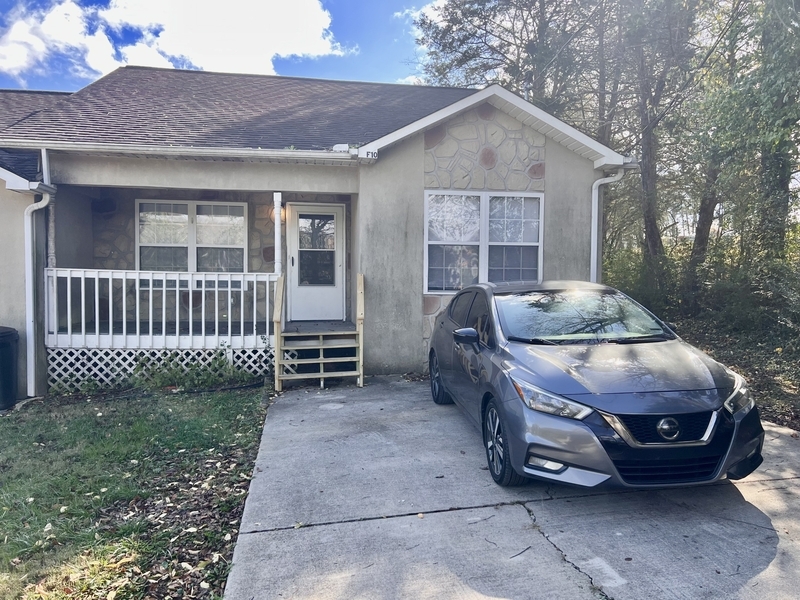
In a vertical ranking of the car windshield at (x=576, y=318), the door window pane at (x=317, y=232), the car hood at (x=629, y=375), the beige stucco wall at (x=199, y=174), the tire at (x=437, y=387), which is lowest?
the tire at (x=437, y=387)

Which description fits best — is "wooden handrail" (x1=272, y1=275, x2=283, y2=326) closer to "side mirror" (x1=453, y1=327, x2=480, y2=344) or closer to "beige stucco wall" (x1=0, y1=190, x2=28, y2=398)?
"side mirror" (x1=453, y1=327, x2=480, y2=344)

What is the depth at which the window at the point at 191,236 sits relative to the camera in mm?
9469

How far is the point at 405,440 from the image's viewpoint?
201 inches

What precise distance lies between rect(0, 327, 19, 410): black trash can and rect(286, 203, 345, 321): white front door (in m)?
4.05

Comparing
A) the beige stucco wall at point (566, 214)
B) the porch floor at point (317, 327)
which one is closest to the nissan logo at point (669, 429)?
the porch floor at point (317, 327)

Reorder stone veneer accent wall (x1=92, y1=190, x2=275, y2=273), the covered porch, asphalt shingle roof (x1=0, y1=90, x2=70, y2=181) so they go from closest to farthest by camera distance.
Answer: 1. asphalt shingle roof (x1=0, y1=90, x2=70, y2=181)
2. the covered porch
3. stone veneer accent wall (x1=92, y1=190, x2=275, y2=273)

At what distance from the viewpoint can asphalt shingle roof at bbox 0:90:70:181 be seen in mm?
7367

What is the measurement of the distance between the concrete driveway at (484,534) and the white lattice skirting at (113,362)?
3284 mm

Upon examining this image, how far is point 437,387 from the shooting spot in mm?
6340

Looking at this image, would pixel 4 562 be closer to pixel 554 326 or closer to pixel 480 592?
pixel 480 592

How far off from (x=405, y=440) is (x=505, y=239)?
4.26 m

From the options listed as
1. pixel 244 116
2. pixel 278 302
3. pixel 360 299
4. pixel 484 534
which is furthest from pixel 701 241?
pixel 484 534

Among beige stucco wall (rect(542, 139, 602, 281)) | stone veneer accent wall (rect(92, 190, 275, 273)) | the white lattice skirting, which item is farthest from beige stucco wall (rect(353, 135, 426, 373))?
stone veneer accent wall (rect(92, 190, 275, 273))

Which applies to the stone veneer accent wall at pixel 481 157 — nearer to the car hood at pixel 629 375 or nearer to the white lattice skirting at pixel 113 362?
the white lattice skirting at pixel 113 362
